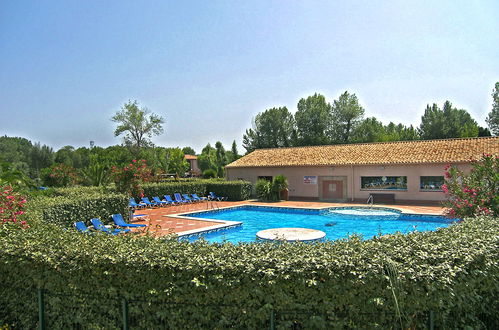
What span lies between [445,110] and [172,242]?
60.4 meters

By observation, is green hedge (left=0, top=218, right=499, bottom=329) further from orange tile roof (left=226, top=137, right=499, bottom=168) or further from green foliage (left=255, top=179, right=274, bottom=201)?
green foliage (left=255, top=179, right=274, bottom=201)

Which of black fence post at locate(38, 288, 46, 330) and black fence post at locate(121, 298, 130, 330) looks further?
black fence post at locate(38, 288, 46, 330)

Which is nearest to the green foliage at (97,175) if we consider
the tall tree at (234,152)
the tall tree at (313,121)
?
the tall tree at (234,152)

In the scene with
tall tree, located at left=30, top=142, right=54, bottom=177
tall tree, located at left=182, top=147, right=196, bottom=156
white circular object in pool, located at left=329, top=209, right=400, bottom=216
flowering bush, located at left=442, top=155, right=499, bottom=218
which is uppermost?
tall tree, located at left=182, top=147, right=196, bottom=156

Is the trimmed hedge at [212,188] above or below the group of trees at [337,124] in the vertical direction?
below

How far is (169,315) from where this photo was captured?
491 centimetres

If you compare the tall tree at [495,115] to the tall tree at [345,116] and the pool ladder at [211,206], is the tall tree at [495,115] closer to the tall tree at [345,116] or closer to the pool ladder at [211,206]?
the tall tree at [345,116]

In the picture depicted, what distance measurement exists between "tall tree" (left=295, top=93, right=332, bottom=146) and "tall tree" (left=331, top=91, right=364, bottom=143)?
1103 mm

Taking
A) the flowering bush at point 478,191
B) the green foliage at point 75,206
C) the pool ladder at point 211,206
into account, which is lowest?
the pool ladder at point 211,206

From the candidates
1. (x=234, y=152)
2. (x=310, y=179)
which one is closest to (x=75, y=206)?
(x=310, y=179)

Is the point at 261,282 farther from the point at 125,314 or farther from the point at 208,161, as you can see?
the point at 208,161

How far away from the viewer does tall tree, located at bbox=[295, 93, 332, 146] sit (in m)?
56.3

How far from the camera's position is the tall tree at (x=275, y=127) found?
196ft

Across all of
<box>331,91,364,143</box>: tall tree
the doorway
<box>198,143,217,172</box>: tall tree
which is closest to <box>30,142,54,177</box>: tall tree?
<box>198,143,217,172</box>: tall tree
